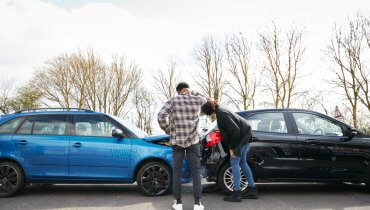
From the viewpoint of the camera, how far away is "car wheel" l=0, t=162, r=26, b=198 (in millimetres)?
6484

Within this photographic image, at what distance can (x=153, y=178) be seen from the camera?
651 cm

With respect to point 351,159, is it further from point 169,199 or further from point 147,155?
point 147,155

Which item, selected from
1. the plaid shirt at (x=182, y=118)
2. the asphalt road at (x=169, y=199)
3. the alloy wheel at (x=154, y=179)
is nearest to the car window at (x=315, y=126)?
the asphalt road at (x=169, y=199)

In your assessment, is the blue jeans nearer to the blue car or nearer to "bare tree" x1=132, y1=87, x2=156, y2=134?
the blue car

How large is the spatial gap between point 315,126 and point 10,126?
583 cm

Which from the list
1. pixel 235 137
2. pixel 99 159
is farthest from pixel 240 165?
A: pixel 99 159

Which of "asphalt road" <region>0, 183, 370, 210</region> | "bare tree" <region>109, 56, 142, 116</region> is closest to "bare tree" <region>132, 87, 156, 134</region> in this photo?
"bare tree" <region>109, 56, 142, 116</region>

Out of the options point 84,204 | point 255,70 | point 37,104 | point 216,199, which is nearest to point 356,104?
point 255,70

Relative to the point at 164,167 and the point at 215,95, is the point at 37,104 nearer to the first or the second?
the point at 215,95

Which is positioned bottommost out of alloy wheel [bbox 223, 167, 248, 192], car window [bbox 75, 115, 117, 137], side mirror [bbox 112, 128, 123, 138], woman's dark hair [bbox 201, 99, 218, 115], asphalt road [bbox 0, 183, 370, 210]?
asphalt road [bbox 0, 183, 370, 210]

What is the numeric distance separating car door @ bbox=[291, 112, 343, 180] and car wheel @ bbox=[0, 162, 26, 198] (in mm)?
5168

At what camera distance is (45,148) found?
6512mm

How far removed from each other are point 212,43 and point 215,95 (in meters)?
4.83

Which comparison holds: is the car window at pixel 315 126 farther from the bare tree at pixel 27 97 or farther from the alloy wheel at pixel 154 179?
the bare tree at pixel 27 97
